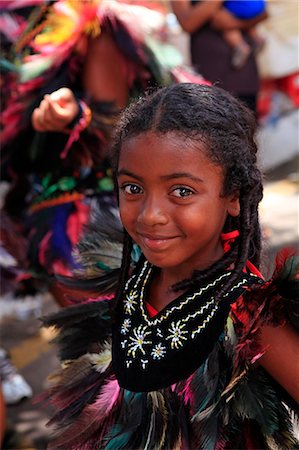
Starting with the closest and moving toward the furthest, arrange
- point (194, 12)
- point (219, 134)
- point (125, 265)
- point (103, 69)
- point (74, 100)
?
1. point (219, 134)
2. point (125, 265)
3. point (74, 100)
4. point (103, 69)
5. point (194, 12)

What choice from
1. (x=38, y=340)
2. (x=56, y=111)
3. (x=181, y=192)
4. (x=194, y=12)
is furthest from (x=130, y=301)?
(x=194, y=12)

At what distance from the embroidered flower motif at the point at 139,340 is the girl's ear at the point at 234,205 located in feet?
1.07

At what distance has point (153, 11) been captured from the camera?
2768 mm

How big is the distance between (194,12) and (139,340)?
2757mm

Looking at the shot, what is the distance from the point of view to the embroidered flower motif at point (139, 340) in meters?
1.59

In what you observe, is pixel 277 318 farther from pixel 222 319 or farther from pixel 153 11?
pixel 153 11

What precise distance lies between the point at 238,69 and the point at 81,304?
2.68 metres

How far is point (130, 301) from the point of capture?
5.58 feet

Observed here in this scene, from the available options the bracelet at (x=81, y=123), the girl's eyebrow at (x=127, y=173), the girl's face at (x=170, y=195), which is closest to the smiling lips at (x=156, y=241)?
the girl's face at (x=170, y=195)

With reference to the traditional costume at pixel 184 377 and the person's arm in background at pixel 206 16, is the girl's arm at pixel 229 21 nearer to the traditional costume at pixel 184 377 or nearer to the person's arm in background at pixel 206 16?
the person's arm in background at pixel 206 16

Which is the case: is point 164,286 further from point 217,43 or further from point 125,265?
point 217,43

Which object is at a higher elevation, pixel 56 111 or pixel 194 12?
pixel 194 12

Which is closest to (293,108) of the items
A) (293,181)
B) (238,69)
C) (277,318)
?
(293,181)

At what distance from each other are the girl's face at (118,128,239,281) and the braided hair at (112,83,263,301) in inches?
1.0
